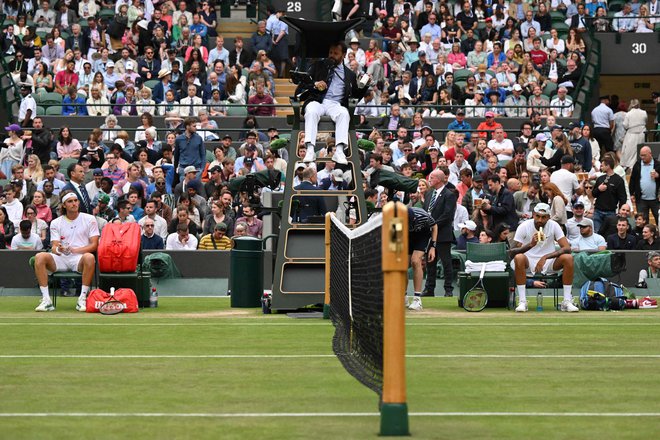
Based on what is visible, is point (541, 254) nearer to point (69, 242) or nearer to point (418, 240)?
point (418, 240)

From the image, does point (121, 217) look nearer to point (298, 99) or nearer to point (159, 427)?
point (298, 99)

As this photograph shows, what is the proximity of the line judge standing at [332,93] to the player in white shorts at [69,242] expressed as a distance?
331 cm

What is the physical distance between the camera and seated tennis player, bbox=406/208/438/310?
18.7 m

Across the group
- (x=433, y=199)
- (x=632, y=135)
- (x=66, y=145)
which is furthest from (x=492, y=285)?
(x=66, y=145)

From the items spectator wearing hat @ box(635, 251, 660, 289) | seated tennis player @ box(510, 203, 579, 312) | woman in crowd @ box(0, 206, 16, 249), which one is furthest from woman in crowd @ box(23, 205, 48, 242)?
spectator wearing hat @ box(635, 251, 660, 289)

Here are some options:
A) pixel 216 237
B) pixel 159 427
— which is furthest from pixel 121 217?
pixel 159 427

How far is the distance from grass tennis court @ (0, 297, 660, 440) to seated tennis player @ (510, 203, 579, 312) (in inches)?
70.3

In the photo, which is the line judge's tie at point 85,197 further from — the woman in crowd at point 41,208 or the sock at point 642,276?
the sock at point 642,276

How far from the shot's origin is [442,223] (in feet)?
73.2

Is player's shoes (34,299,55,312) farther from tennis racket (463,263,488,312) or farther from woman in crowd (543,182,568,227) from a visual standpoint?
woman in crowd (543,182,568,227)

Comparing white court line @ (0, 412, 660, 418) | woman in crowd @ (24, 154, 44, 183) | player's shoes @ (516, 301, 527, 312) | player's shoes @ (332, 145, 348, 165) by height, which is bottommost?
player's shoes @ (516, 301, 527, 312)

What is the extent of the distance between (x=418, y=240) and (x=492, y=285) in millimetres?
1237

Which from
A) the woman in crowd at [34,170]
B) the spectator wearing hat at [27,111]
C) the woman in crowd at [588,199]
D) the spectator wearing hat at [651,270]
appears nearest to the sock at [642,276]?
the spectator wearing hat at [651,270]

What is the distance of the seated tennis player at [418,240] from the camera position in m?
18.7
